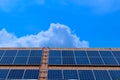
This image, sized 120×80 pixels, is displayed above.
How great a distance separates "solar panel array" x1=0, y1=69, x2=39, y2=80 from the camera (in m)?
28.4

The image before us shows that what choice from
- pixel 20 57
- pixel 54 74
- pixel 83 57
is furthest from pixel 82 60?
pixel 20 57

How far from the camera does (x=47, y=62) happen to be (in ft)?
105

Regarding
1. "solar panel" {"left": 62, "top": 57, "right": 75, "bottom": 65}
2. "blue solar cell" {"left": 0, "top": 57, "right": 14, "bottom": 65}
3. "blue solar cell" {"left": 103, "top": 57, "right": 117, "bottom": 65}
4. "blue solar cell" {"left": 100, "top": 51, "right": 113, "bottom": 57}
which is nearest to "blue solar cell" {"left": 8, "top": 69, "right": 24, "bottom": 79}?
"blue solar cell" {"left": 0, "top": 57, "right": 14, "bottom": 65}

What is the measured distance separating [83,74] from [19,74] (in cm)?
719

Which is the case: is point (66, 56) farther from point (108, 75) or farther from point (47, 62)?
point (108, 75)

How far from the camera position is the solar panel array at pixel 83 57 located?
1268 inches

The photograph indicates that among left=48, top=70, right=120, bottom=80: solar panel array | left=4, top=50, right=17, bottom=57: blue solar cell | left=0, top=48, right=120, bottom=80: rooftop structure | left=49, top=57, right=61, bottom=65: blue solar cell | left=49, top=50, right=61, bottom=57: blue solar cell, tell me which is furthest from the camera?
left=4, top=50, right=17, bottom=57: blue solar cell

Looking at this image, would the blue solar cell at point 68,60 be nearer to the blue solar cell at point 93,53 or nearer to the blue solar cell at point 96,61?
the blue solar cell at point 96,61

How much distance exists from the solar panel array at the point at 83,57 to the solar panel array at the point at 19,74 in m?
3.15

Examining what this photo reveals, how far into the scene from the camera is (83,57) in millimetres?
34031

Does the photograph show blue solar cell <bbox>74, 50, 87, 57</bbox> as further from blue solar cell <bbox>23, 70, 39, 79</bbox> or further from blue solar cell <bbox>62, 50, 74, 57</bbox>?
blue solar cell <bbox>23, 70, 39, 79</bbox>

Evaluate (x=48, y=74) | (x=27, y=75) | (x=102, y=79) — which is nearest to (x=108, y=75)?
(x=102, y=79)

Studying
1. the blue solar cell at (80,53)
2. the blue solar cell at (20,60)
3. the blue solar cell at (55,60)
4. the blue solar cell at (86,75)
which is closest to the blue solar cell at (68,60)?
the blue solar cell at (55,60)

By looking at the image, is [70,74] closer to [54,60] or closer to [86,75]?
[86,75]
